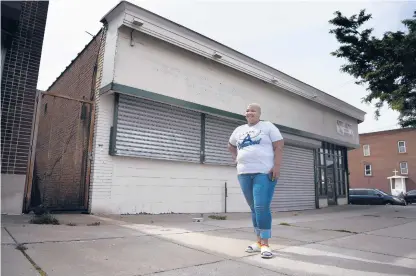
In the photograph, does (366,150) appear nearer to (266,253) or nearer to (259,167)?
(259,167)

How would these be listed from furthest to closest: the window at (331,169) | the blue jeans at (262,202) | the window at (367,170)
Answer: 1. the window at (367,170)
2. the window at (331,169)
3. the blue jeans at (262,202)

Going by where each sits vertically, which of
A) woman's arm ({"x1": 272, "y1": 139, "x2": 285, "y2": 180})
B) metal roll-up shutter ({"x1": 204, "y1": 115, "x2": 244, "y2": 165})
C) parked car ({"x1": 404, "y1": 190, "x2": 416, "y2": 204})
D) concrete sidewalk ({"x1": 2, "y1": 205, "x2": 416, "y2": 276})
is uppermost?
metal roll-up shutter ({"x1": 204, "y1": 115, "x2": 244, "y2": 165})

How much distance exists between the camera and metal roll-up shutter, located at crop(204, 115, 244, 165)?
840 cm

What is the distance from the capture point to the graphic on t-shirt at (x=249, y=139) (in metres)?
3.54

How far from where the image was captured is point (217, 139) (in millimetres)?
8680

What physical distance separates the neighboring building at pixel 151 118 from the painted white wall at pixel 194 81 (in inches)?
1.1

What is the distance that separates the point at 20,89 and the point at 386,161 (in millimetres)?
41161

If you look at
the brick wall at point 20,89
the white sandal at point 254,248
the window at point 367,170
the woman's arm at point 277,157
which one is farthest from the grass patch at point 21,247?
the window at point 367,170

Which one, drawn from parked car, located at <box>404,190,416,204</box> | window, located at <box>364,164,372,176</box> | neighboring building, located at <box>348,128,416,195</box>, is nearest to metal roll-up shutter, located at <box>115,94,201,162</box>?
parked car, located at <box>404,190,416,204</box>

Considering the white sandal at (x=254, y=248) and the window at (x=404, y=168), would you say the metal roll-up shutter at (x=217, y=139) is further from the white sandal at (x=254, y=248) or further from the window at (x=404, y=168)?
the window at (x=404, y=168)

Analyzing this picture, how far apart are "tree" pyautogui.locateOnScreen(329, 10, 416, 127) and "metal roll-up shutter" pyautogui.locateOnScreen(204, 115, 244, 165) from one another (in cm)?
573

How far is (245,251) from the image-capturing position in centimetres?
338

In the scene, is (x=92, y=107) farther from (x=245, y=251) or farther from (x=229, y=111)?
(x=245, y=251)

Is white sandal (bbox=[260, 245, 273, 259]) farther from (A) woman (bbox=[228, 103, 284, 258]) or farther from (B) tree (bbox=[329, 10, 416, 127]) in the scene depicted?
(B) tree (bbox=[329, 10, 416, 127])
